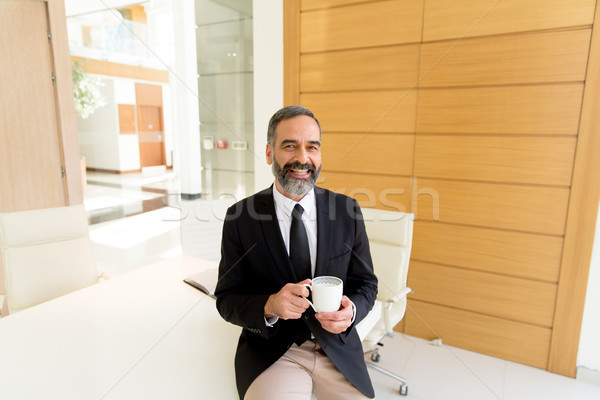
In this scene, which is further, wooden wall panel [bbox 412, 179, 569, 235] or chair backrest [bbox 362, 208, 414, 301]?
wooden wall panel [bbox 412, 179, 569, 235]

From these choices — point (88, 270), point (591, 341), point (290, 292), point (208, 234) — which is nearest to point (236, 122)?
point (208, 234)

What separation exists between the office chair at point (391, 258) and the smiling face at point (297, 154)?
100cm

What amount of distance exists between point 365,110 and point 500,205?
1234 mm

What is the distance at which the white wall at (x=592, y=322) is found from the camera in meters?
2.35

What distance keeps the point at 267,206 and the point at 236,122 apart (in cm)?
271

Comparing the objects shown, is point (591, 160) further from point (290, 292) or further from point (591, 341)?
point (290, 292)

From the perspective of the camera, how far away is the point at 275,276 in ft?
4.33

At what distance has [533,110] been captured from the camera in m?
2.39

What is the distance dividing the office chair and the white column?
8.94ft

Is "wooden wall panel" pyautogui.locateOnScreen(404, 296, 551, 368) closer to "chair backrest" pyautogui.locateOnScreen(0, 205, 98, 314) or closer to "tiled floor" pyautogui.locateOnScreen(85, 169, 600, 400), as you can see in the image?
"tiled floor" pyautogui.locateOnScreen(85, 169, 600, 400)

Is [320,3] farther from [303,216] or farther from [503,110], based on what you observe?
[303,216]

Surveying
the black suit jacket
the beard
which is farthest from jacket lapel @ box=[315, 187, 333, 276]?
the beard

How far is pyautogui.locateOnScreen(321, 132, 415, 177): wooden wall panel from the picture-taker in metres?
2.83

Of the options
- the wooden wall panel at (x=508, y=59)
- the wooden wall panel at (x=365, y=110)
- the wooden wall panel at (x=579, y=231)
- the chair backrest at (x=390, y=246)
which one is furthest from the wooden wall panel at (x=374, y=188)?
the wooden wall panel at (x=579, y=231)
